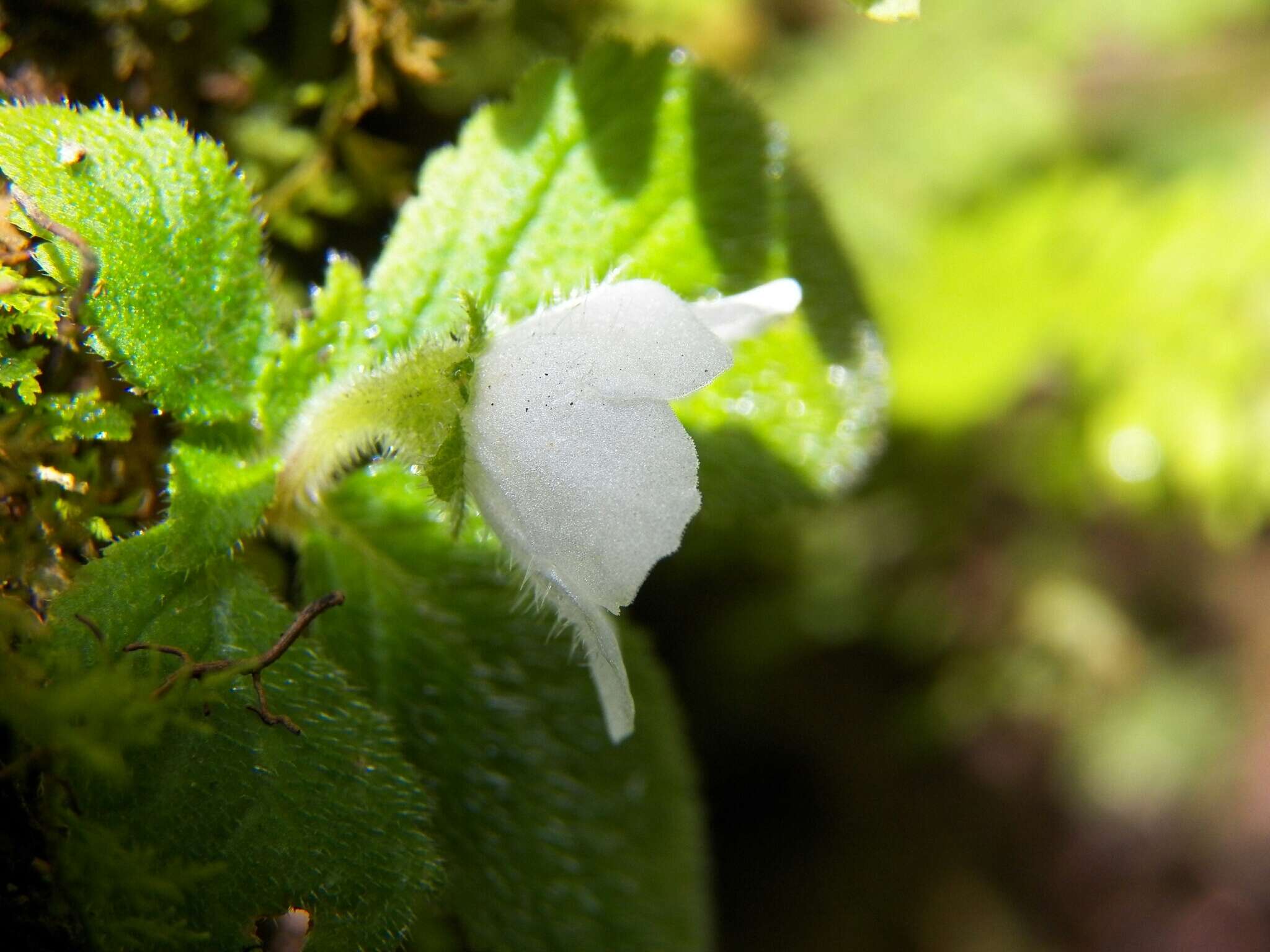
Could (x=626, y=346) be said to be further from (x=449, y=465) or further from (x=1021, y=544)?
(x=1021, y=544)

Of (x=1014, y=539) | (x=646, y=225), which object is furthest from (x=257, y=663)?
(x=1014, y=539)

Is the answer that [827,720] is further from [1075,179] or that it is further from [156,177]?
[156,177]

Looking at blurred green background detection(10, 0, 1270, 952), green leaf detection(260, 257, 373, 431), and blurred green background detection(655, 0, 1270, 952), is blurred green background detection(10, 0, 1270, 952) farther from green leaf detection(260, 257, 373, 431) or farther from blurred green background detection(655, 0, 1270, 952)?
green leaf detection(260, 257, 373, 431)

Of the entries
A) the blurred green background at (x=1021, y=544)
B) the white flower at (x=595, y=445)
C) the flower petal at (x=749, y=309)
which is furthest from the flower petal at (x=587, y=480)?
the blurred green background at (x=1021, y=544)

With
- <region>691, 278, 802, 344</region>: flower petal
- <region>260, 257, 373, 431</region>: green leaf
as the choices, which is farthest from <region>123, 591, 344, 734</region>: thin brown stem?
<region>691, 278, 802, 344</region>: flower petal

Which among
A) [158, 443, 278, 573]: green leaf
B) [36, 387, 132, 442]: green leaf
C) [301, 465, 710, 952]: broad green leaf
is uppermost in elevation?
[36, 387, 132, 442]: green leaf

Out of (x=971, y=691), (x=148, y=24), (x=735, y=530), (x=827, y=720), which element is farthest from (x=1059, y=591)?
(x=148, y=24)
